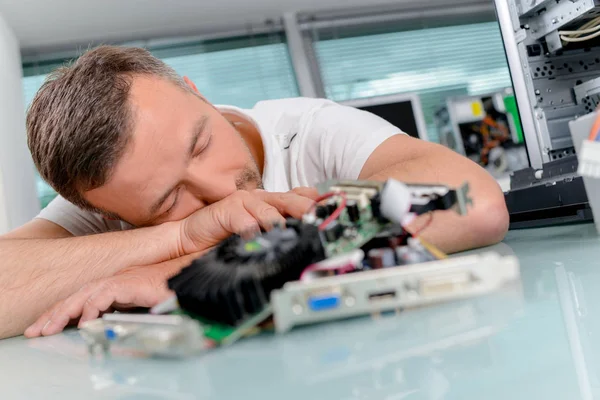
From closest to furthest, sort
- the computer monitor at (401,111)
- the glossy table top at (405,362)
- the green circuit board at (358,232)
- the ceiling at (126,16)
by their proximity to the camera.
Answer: the glossy table top at (405,362) < the green circuit board at (358,232) < the computer monitor at (401,111) < the ceiling at (126,16)

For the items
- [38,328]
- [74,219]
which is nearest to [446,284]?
[38,328]

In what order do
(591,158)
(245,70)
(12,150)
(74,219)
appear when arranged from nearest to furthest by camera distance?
(591,158)
(74,219)
(12,150)
(245,70)

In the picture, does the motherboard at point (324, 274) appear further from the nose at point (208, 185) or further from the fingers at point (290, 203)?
the nose at point (208, 185)

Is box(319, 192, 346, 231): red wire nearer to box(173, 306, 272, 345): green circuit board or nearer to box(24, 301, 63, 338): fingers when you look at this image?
box(173, 306, 272, 345): green circuit board

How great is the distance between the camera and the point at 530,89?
1530mm

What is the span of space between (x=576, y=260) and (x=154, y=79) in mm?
870

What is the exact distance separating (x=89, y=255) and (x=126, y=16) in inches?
143

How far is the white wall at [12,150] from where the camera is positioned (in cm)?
318

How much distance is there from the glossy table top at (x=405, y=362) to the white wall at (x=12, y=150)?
2.86m

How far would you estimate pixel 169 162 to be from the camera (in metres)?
1.07

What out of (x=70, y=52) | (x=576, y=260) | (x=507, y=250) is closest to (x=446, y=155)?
(x=507, y=250)

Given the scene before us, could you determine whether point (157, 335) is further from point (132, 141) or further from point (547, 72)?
point (547, 72)

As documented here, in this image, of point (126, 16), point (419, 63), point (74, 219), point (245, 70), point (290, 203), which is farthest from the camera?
point (419, 63)

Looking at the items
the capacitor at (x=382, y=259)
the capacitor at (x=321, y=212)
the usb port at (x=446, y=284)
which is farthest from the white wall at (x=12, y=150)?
the usb port at (x=446, y=284)
